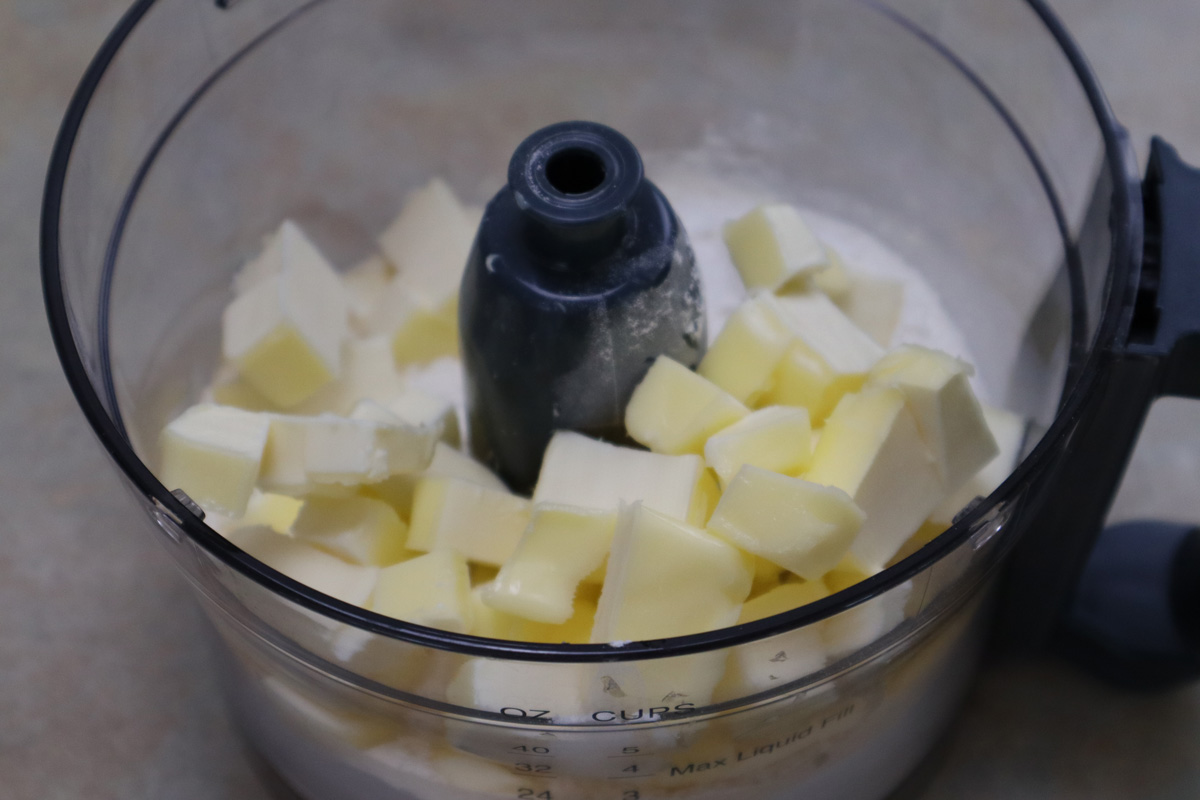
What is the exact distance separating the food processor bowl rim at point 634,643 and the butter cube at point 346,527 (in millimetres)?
110

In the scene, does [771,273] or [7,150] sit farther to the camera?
[7,150]

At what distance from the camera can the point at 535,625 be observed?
0.60m

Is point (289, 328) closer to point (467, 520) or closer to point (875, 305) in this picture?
point (467, 520)

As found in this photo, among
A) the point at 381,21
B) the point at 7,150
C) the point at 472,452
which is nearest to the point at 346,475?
the point at 472,452

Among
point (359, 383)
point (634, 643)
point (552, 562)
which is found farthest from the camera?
point (359, 383)

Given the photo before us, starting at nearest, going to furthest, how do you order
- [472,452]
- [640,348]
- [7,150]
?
[640,348], [472,452], [7,150]

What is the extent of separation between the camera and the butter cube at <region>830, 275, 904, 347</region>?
2.63ft

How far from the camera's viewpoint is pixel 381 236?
0.91 meters

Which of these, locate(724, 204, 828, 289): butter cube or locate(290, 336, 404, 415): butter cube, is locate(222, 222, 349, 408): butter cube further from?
locate(724, 204, 828, 289): butter cube

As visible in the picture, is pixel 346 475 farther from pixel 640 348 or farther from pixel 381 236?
pixel 381 236

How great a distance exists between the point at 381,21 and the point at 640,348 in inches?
16.3

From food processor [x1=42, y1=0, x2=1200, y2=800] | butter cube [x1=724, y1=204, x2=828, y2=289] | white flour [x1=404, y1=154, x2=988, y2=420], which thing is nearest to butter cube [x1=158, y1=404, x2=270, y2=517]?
food processor [x1=42, y1=0, x2=1200, y2=800]

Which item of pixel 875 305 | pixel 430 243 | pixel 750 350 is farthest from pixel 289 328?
pixel 875 305

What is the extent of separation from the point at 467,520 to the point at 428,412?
12cm
